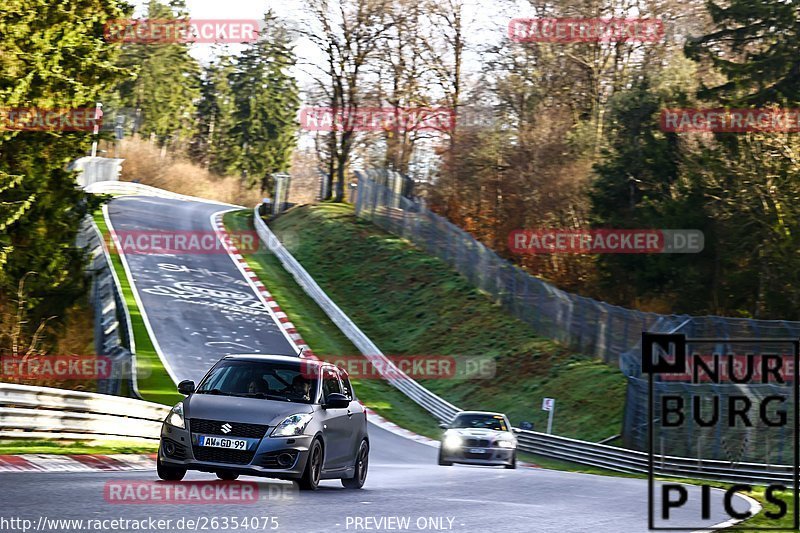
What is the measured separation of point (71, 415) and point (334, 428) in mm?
5735

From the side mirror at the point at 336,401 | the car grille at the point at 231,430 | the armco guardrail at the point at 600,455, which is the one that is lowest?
the armco guardrail at the point at 600,455

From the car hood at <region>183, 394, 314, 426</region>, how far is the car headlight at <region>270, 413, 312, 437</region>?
54 millimetres

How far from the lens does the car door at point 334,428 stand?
1391 centimetres

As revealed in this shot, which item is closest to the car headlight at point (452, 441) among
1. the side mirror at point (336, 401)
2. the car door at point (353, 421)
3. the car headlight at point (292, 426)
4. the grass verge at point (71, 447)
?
the grass verge at point (71, 447)

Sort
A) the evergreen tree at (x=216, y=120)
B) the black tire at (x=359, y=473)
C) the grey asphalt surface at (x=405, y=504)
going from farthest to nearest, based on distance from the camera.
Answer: the evergreen tree at (x=216, y=120), the black tire at (x=359, y=473), the grey asphalt surface at (x=405, y=504)

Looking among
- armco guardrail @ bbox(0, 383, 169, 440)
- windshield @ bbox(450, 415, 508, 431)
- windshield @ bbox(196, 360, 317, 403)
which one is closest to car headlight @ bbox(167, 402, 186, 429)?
windshield @ bbox(196, 360, 317, 403)

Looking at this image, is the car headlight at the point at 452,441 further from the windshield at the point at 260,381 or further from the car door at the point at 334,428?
the windshield at the point at 260,381

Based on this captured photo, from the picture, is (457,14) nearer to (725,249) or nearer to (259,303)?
(259,303)

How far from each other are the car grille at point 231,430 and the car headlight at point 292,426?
0.55 ft

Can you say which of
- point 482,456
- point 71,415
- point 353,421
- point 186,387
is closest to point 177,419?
point 186,387

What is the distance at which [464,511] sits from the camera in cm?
1235

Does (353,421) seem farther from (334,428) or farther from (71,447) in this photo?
(71,447)

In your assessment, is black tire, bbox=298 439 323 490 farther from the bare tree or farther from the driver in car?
the bare tree

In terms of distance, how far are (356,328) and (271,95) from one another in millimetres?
78882
